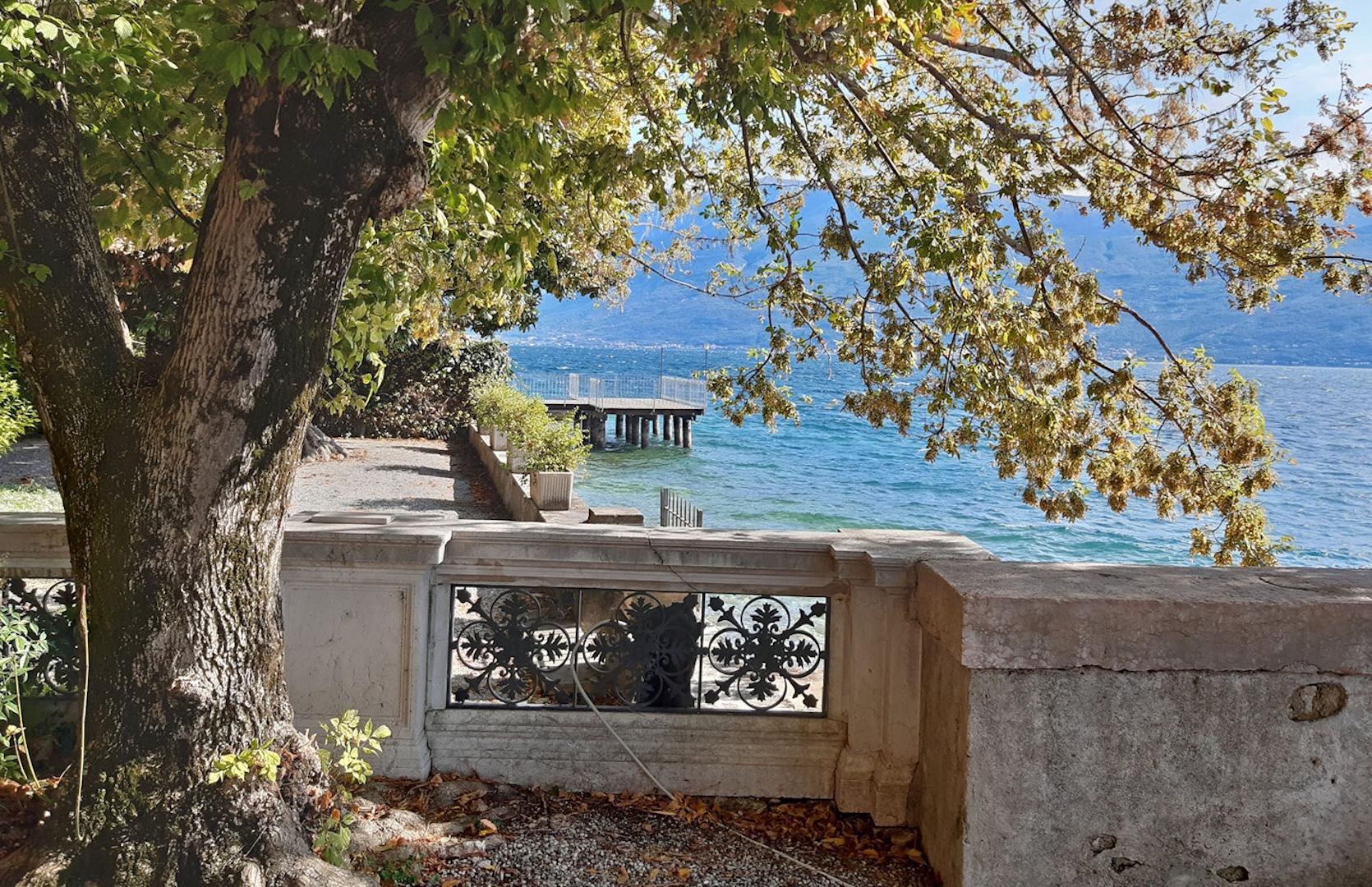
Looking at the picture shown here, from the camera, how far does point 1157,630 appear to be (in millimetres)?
3648

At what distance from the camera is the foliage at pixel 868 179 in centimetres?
386

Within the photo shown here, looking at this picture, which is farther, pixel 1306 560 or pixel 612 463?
pixel 612 463

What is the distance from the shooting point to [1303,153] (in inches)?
256

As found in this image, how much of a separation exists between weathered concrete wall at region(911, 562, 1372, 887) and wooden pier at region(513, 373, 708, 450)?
39281mm

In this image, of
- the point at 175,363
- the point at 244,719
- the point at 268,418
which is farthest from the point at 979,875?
the point at 175,363

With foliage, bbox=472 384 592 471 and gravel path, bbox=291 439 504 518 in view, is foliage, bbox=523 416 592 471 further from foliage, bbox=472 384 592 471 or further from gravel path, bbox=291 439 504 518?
gravel path, bbox=291 439 504 518

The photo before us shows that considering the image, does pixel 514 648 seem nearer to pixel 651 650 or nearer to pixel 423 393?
pixel 651 650

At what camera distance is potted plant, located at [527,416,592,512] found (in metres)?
16.7

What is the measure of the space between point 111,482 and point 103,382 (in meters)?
0.32

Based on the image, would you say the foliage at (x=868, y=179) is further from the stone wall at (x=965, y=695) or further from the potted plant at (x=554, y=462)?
the potted plant at (x=554, y=462)

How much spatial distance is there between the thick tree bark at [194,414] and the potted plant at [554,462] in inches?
508

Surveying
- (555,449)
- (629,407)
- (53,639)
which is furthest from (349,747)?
(629,407)

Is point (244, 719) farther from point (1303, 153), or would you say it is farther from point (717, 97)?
point (1303, 153)

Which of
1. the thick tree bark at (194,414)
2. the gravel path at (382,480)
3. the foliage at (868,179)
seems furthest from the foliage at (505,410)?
the thick tree bark at (194,414)
